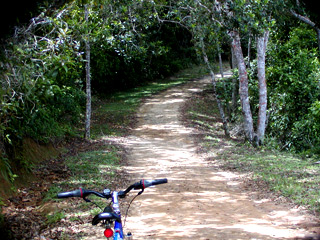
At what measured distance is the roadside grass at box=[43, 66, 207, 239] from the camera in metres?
6.86

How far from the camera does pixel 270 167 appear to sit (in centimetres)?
1034

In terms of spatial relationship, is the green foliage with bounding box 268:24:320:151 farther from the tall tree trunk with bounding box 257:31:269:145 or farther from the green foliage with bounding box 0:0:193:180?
the green foliage with bounding box 0:0:193:180

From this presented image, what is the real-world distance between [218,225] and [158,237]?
3.81 feet

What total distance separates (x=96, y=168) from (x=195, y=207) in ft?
13.3

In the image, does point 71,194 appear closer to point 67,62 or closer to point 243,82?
point 67,62

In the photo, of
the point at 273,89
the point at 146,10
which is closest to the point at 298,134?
the point at 273,89

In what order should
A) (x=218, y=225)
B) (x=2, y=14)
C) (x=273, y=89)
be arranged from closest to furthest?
(x=2, y=14) < (x=218, y=225) < (x=273, y=89)

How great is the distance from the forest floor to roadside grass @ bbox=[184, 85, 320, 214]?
0.81ft

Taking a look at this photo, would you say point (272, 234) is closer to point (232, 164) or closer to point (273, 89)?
point (232, 164)

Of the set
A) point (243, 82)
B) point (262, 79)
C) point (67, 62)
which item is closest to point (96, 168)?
point (67, 62)

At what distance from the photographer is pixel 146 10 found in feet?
50.8

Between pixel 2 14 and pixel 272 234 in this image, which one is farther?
pixel 272 234

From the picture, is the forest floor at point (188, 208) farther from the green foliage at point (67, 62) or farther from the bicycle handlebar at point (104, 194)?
the bicycle handlebar at point (104, 194)

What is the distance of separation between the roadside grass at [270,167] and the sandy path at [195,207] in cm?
45
